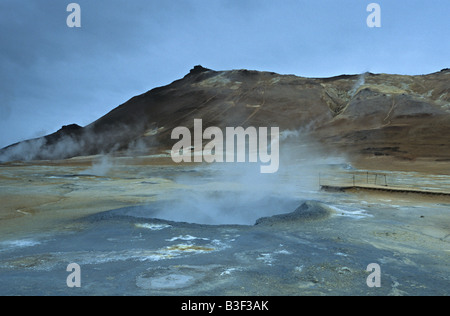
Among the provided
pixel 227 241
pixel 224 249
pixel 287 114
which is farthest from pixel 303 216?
pixel 287 114

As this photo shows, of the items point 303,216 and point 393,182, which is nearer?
point 303,216

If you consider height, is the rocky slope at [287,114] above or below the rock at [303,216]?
above

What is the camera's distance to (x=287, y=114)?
222 ft

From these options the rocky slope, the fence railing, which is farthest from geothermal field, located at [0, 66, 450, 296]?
the rocky slope

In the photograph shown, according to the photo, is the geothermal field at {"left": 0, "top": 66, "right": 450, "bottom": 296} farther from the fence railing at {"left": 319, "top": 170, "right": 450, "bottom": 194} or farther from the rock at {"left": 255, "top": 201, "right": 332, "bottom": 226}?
the fence railing at {"left": 319, "top": 170, "right": 450, "bottom": 194}

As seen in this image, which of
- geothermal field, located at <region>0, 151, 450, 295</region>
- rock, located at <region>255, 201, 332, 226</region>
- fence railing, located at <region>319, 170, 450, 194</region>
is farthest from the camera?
fence railing, located at <region>319, 170, 450, 194</region>

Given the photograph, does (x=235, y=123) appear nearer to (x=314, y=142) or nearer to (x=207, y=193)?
(x=314, y=142)

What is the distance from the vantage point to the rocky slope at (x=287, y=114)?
48.3 m

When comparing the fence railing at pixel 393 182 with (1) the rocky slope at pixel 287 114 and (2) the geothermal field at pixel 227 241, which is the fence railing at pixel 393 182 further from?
(1) the rocky slope at pixel 287 114

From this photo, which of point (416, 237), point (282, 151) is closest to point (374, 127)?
point (282, 151)

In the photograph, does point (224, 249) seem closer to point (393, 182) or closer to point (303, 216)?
point (303, 216)

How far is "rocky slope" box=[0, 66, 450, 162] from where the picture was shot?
159 ft

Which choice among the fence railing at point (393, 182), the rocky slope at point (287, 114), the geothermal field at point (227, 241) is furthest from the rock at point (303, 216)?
the rocky slope at point (287, 114)

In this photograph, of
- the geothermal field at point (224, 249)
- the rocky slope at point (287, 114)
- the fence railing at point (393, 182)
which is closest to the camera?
the geothermal field at point (224, 249)
